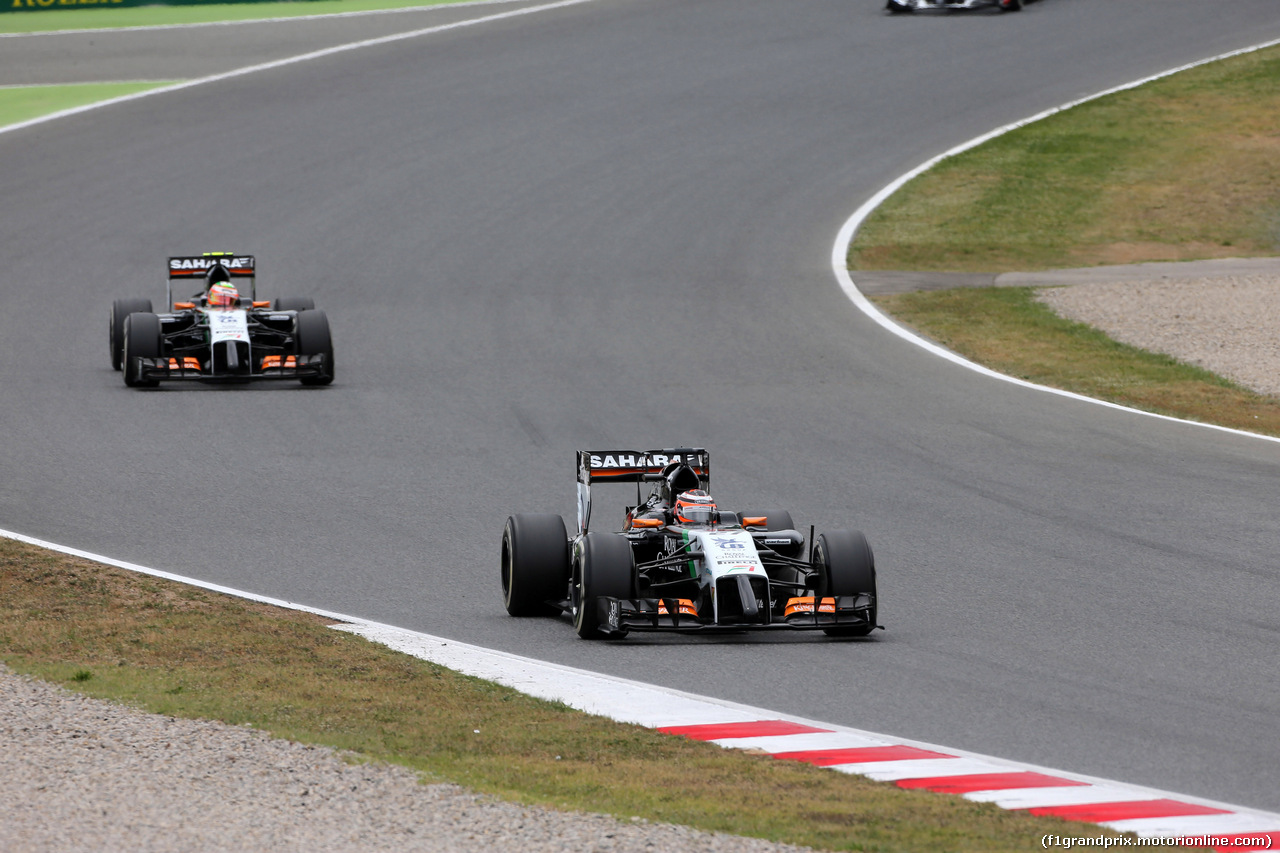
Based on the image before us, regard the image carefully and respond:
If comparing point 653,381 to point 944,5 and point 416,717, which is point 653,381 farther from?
point 944,5

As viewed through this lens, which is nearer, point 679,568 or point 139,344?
point 679,568

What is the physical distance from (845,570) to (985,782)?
3.58m

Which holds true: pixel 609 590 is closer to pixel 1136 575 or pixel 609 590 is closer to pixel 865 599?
pixel 865 599

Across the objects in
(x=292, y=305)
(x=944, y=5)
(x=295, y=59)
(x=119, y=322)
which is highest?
(x=944, y=5)

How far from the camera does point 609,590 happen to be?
37.2 feet

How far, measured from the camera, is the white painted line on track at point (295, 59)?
41.8 m

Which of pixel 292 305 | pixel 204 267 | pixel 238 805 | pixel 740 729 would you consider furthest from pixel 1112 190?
pixel 238 805

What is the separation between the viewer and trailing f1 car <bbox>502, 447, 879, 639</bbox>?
11.3 meters

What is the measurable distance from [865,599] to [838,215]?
24.7 metres

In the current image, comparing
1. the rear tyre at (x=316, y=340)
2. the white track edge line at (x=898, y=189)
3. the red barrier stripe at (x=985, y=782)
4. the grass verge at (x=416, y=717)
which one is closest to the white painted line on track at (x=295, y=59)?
the white track edge line at (x=898, y=189)

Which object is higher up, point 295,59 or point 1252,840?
point 295,59

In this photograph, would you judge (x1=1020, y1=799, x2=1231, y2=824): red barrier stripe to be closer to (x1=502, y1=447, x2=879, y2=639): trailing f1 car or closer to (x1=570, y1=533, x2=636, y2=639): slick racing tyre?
(x1=502, y1=447, x2=879, y2=639): trailing f1 car

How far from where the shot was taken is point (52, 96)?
142 feet

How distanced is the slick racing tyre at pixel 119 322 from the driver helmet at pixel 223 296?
3.61ft
